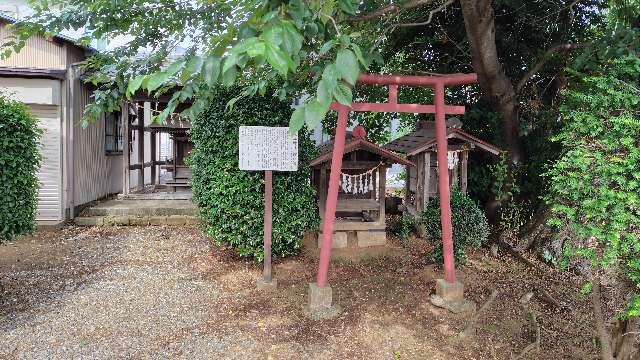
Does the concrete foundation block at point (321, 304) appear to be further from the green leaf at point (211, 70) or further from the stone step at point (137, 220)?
the stone step at point (137, 220)

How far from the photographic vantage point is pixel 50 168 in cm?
920

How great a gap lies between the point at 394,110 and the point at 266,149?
1.80m

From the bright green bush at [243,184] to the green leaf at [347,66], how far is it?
13.1 ft

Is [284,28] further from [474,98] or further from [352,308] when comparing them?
[474,98]

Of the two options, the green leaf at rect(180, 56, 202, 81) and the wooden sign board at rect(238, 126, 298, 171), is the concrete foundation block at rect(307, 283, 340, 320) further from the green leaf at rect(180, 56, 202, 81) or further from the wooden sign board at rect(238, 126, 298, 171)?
the green leaf at rect(180, 56, 202, 81)

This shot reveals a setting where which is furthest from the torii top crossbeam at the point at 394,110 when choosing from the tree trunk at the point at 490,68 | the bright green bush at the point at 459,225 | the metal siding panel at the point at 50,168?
the metal siding panel at the point at 50,168

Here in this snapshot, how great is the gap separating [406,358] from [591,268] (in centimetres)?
188

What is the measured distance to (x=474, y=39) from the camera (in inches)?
246

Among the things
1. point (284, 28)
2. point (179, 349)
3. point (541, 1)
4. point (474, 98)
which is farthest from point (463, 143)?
point (284, 28)

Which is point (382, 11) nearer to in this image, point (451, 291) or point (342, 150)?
point (342, 150)

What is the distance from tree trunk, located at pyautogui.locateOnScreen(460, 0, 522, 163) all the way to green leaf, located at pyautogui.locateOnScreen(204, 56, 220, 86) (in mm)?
4746

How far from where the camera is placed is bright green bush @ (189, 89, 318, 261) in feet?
19.7

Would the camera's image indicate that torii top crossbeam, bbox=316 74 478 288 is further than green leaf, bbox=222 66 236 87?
Yes

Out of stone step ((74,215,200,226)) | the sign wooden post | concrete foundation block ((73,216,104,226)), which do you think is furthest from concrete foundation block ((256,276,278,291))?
concrete foundation block ((73,216,104,226))
